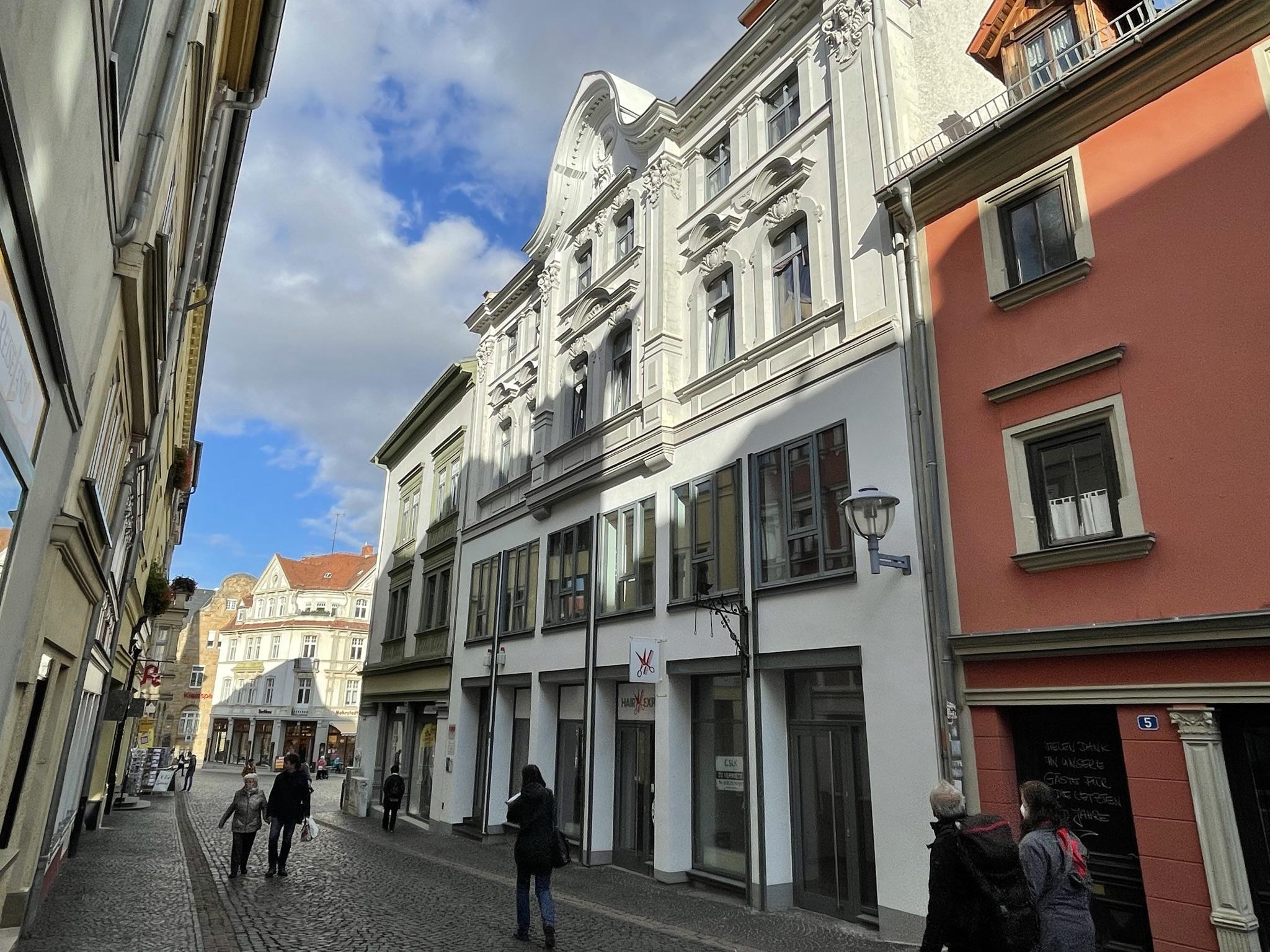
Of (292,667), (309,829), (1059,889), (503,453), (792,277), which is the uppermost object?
(503,453)

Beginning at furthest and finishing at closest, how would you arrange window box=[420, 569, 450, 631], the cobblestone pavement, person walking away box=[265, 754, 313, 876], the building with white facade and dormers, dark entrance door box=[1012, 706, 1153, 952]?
the building with white facade and dormers
window box=[420, 569, 450, 631]
person walking away box=[265, 754, 313, 876]
the cobblestone pavement
dark entrance door box=[1012, 706, 1153, 952]

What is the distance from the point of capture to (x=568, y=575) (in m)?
18.4

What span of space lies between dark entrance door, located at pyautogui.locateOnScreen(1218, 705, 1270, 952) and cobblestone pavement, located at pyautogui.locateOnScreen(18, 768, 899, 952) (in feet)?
12.5

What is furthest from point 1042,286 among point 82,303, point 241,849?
point 241,849

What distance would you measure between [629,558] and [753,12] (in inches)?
436

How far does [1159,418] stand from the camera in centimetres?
845

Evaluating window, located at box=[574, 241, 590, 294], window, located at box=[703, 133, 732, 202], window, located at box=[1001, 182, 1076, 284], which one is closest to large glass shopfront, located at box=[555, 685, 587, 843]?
window, located at box=[574, 241, 590, 294]

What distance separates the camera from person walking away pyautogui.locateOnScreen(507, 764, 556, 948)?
898cm

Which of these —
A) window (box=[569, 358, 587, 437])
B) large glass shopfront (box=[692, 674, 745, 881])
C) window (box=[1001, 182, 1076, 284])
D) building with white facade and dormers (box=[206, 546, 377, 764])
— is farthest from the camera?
building with white facade and dormers (box=[206, 546, 377, 764])

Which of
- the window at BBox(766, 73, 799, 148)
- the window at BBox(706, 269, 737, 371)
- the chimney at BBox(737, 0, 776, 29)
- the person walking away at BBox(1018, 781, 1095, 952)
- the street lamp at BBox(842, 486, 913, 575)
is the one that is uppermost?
the chimney at BBox(737, 0, 776, 29)

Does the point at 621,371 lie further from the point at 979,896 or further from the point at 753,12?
the point at 979,896

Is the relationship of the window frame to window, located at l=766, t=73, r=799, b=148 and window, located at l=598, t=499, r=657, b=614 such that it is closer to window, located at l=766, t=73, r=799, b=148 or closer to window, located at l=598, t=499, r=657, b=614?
window, located at l=598, t=499, r=657, b=614

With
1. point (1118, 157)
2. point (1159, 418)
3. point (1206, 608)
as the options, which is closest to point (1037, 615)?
point (1206, 608)

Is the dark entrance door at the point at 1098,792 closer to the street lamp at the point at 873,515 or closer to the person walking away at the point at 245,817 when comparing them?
the street lamp at the point at 873,515
